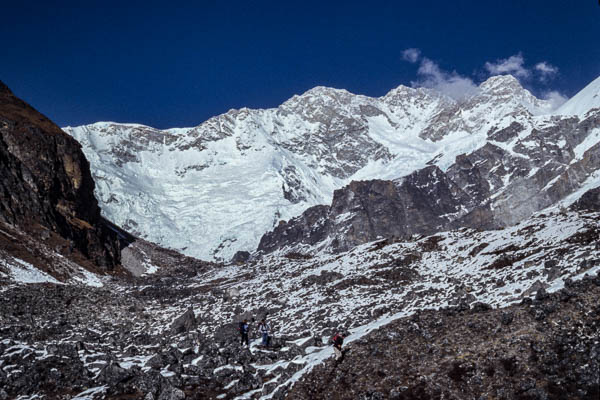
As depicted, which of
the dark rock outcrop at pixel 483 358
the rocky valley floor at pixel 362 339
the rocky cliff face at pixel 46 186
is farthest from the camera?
the rocky cliff face at pixel 46 186

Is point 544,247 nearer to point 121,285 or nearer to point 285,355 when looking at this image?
point 285,355

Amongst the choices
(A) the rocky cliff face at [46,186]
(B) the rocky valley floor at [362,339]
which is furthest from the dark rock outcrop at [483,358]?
(A) the rocky cliff face at [46,186]

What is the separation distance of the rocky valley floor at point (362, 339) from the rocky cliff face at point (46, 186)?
3506 centimetres

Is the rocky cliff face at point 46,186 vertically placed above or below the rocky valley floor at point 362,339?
above

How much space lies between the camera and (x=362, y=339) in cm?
2345

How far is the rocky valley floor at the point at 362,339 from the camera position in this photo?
16953 millimetres

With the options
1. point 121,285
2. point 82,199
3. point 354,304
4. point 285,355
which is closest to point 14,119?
point 82,199

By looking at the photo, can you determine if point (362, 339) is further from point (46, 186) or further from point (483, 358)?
point (46, 186)

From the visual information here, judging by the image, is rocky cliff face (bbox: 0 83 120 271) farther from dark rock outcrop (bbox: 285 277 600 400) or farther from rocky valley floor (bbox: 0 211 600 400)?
dark rock outcrop (bbox: 285 277 600 400)

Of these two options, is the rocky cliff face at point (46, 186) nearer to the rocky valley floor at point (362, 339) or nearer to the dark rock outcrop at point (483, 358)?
the rocky valley floor at point (362, 339)

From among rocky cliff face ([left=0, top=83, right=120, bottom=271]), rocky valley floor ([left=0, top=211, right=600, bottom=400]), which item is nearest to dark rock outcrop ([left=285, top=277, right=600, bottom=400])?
rocky valley floor ([left=0, top=211, right=600, bottom=400])

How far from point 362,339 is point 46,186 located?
8042 centimetres

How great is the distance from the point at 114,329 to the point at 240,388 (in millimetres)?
19969

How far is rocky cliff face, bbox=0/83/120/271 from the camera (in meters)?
76.9
